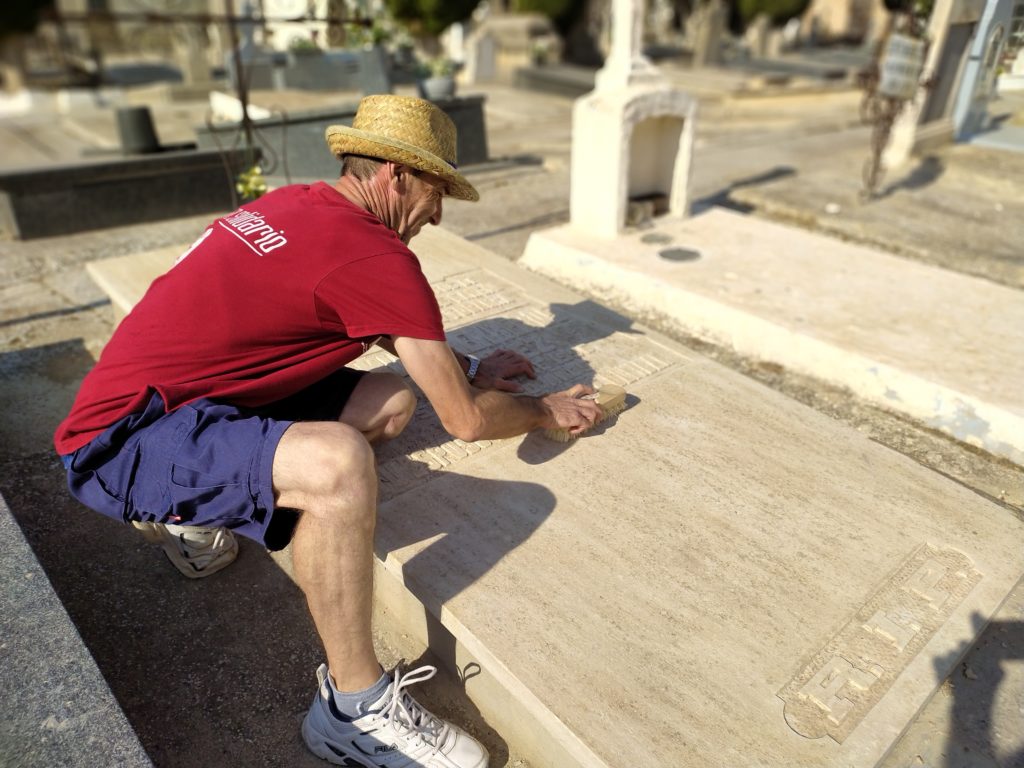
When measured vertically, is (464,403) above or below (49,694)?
above

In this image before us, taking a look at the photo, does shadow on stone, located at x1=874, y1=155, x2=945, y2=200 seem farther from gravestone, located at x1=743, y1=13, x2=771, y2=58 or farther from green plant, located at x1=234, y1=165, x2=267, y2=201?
gravestone, located at x1=743, y1=13, x2=771, y2=58

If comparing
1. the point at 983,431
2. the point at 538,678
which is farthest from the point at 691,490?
the point at 983,431

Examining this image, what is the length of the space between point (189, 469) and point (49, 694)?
0.60 metres

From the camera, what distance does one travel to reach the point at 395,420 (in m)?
2.57

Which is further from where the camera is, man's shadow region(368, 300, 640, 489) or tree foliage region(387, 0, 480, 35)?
tree foliage region(387, 0, 480, 35)

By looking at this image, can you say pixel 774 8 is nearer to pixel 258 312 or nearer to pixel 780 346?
pixel 780 346

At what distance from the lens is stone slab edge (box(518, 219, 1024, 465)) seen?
3.30 metres

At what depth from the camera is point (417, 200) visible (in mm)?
2289

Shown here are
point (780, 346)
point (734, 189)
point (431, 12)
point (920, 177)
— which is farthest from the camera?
point (431, 12)

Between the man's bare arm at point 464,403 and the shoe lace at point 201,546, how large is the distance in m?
1.02

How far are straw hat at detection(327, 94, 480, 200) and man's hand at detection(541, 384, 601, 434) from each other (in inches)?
31.9

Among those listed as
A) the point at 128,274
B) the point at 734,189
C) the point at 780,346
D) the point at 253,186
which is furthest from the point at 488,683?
the point at 734,189

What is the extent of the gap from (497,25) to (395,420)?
60.7 ft

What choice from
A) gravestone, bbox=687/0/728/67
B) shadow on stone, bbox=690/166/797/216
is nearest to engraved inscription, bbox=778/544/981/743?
shadow on stone, bbox=690/166/797/216
